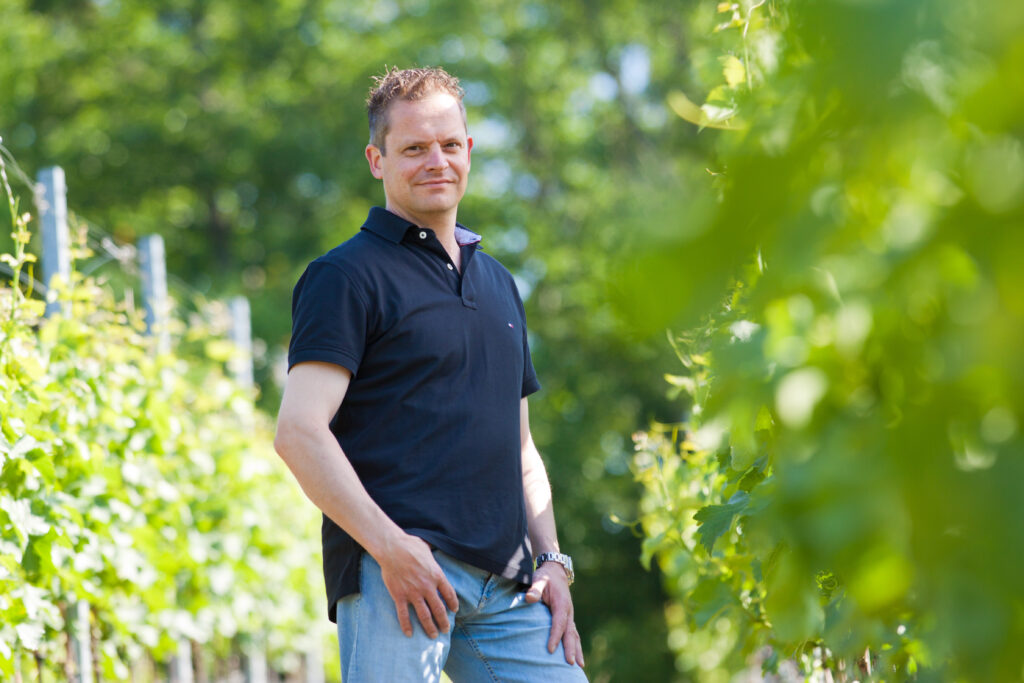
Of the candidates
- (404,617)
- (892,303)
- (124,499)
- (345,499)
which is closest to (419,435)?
(345,499)

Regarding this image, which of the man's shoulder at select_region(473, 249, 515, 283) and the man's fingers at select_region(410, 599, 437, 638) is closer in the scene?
the man's fingers at select_region(410, 599, 437, 638)

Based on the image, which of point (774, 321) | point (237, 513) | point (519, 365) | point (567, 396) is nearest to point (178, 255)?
point (567, 396)

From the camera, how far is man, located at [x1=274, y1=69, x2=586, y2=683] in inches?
78.7

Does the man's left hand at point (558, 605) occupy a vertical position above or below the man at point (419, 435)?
below

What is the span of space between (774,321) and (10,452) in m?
2.25

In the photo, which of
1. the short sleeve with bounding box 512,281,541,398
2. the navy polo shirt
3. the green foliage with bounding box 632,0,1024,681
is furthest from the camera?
the short sleeve with bounding box 512,281,541,398

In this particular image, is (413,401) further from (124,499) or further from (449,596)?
(124,499)

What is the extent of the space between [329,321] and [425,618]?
536mm

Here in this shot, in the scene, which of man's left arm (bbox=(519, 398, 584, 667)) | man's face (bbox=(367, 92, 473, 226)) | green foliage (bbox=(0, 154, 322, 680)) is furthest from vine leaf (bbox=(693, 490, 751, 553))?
green foliage (bbox=(0, 154, 322, 680))

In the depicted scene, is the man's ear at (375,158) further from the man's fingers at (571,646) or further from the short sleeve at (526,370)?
the man's fingers at (571,646)

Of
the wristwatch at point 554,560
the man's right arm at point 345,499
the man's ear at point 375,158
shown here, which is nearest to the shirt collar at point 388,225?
the man's ear at point 375,158

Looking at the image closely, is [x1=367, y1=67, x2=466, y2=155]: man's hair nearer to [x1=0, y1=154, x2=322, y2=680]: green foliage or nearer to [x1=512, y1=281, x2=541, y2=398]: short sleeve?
[x1=512, y1=281, x2=541, y2=398]: short sleeve

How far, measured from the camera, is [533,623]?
225 centimetres

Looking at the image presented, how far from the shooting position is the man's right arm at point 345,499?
1951 millimetres
